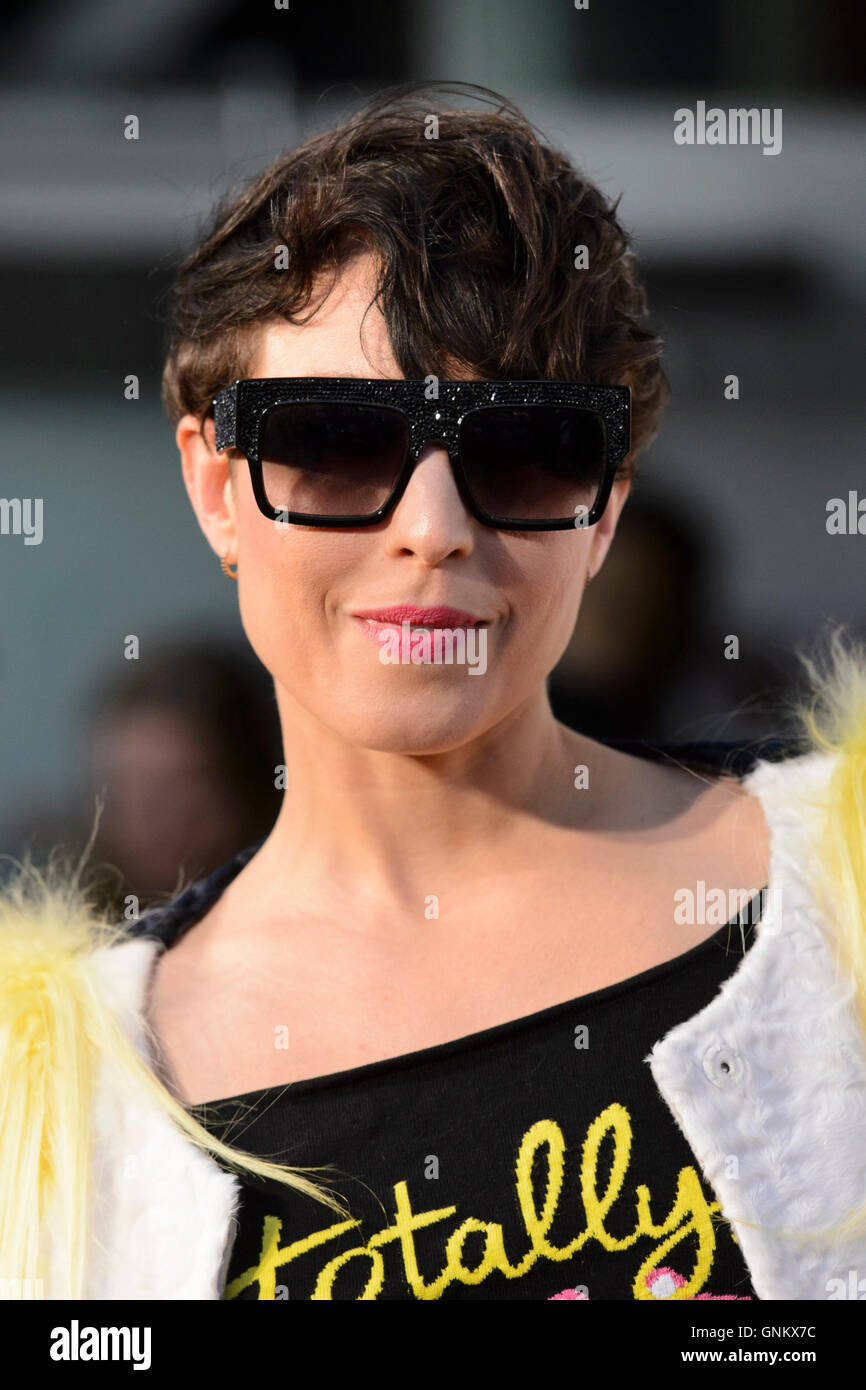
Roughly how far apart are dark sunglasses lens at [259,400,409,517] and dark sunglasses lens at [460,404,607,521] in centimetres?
7

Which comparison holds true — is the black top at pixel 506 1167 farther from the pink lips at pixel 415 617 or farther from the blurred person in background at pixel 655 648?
the blurred person in background at pixel 655 648

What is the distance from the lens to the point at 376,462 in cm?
115

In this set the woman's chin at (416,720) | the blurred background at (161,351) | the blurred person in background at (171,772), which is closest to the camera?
the woman's chin at (416,720)

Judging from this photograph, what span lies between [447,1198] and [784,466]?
1138 mm

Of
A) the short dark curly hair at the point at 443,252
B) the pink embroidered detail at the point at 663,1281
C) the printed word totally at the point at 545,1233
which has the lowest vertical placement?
the pink embroidered detail at the point at 663,1281

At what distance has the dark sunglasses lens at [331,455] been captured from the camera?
1.14 meters

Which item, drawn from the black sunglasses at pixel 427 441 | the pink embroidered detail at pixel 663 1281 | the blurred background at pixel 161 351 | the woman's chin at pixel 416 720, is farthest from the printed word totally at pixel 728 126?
the pink embroidered detail at pixel 663 1281

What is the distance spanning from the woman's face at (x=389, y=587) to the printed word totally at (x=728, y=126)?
2.17 feet

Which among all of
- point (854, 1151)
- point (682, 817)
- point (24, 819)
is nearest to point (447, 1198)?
point (854, 1151)

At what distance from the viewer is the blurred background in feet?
5.24

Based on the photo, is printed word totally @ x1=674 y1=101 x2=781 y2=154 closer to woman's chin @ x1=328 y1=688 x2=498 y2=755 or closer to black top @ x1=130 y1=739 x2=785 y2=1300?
woman's chin @ x1=328 y1=688 x2=498 y2=755

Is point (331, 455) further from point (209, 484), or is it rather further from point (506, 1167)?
point (506, 1167)

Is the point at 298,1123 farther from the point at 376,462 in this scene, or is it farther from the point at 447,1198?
the point at 376,462

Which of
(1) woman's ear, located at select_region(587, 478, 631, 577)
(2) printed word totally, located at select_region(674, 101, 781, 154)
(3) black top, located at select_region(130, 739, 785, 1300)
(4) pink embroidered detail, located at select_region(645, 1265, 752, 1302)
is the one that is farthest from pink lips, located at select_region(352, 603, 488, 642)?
(2) printed word totally, located at select_region(674, 101, 781, 154)
